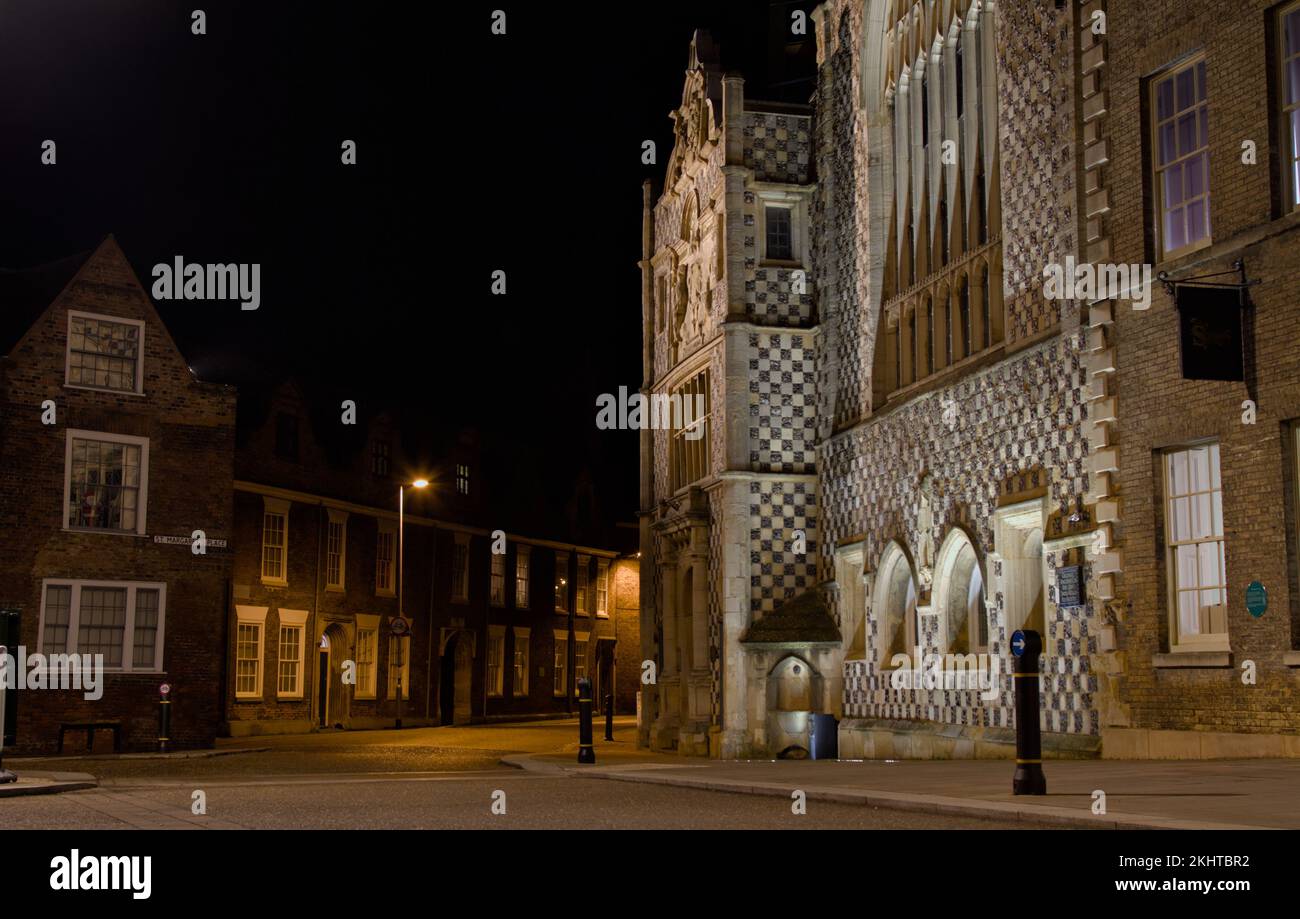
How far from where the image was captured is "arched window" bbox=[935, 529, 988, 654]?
23.2 m

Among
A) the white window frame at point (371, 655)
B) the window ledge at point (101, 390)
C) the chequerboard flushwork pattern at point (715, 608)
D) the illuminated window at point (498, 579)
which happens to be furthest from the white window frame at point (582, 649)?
the window ledge at point (101, 390)

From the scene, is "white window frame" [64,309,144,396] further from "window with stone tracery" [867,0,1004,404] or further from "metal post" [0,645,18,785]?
"window with stone tracery" [867,0,1004,404]

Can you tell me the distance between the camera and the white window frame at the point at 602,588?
6203cm

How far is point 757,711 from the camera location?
2820cm

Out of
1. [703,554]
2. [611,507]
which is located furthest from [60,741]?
[611,507]

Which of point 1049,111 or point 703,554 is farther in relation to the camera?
point 703,554

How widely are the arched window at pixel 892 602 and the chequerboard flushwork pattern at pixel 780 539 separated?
2925mm

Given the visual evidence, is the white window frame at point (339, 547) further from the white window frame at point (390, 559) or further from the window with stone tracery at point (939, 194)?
the window with stone tracery at point (939, 194)

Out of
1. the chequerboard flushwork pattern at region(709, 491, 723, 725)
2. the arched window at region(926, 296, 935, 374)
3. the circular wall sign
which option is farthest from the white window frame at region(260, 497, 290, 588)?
the circular wall sign

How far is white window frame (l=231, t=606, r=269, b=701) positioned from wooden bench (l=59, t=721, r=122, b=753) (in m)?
10.7
